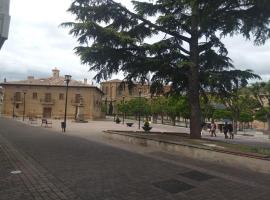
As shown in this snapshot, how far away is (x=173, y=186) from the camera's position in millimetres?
8273

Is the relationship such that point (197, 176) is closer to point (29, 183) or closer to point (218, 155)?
point (218, 155)

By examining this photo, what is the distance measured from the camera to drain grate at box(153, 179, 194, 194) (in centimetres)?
795

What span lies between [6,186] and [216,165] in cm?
677

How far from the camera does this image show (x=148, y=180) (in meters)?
8.81

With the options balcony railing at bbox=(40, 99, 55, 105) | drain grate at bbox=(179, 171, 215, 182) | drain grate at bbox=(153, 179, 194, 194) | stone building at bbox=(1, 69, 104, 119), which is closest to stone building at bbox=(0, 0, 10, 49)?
drain grate at bbox=(153, 179, 194, 194)

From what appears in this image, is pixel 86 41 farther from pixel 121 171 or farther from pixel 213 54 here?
pixel 121 171

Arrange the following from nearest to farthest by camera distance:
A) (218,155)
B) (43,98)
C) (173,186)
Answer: (173,186) < (218,155) < (43,98)

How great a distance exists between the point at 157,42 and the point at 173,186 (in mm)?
11292

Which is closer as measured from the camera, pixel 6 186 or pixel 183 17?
pixel 6 186

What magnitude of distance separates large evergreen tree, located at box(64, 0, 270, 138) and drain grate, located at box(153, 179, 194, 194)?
8770 mm

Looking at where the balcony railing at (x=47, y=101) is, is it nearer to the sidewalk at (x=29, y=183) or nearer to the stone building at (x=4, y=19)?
the sidewalk at (x=29, y=183)

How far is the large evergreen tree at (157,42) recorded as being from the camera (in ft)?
55.7

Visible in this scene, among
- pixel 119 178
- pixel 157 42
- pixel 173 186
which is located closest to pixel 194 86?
pixel 157 42

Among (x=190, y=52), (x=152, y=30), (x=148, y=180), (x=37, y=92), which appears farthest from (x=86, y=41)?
(x=37, y=92)
